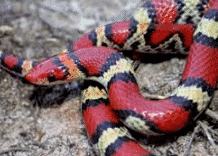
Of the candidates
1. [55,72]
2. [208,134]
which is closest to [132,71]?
[55,72]

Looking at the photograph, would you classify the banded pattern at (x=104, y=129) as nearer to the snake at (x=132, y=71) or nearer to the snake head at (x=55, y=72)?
the snake at (x=132, y=71)

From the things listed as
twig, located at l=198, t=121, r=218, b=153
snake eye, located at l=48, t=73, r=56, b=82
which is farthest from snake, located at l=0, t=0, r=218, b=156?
twig, located at l=198, t=121, r=218, b=153

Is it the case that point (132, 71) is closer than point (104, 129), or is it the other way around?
point (104, 129)

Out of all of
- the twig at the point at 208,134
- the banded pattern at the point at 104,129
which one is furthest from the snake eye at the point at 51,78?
the twig at the point at 208,134

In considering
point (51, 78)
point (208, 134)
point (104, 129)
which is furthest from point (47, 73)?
point (208, 134)

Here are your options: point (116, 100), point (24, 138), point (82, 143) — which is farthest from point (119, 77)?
point (24, 138)

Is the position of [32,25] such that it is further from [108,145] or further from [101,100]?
[108,145]

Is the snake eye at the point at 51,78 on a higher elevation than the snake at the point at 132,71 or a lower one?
lower

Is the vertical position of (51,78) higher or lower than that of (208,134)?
lower

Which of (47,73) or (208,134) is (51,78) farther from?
(208,134)
